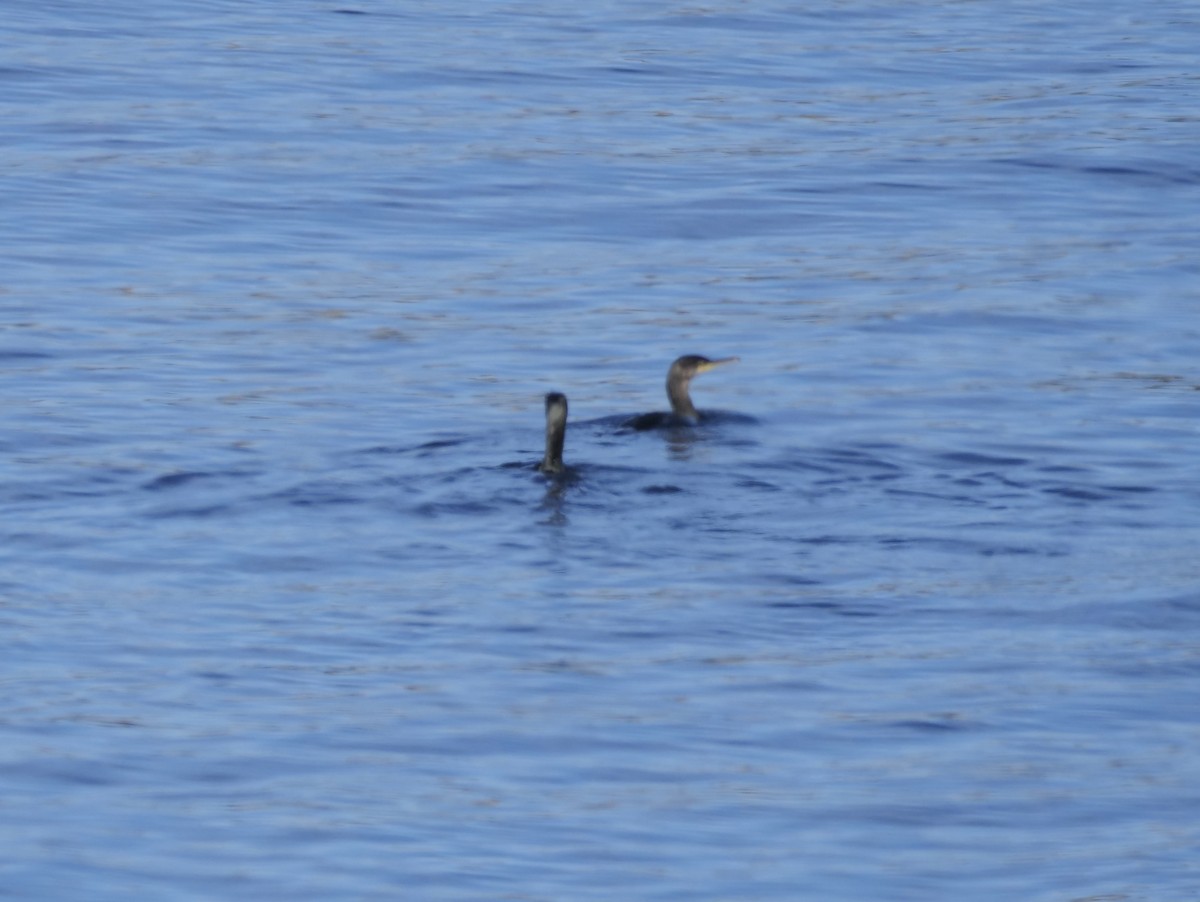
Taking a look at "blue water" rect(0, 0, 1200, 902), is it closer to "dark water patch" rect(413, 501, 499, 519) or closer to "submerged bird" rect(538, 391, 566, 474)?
"dark water patch" rect(413, 501, 499, 519)

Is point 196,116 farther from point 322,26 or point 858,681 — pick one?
point 858,681

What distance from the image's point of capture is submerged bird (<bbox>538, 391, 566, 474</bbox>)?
40.2ft

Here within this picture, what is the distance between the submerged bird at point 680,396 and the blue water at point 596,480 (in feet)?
0.56

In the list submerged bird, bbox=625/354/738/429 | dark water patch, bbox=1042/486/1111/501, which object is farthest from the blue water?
submerged bird, bbox=625/354/738/429

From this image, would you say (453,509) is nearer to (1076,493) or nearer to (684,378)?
(684,378)

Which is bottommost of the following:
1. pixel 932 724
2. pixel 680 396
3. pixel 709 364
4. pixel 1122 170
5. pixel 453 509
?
pixel 932 724

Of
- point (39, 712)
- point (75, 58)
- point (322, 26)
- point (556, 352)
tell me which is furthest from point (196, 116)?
point (39, 712)

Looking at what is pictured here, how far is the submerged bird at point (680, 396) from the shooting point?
13.6 metres

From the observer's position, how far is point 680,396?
13.9 m

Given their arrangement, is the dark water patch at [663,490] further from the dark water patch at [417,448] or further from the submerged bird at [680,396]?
the submerged bird at [680,396]

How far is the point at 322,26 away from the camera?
26.5 m

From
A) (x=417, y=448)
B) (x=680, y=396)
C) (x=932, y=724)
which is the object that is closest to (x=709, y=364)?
(x=680, y=396)

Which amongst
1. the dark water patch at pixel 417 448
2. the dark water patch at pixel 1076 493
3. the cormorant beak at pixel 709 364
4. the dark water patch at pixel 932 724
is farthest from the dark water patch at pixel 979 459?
the dark water patch at pixel 932 724

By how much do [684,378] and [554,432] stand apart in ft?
6.55
